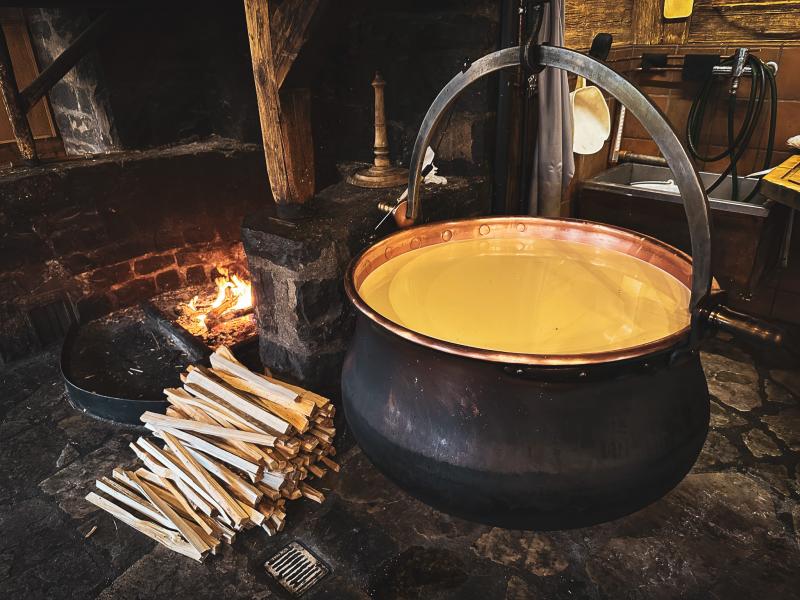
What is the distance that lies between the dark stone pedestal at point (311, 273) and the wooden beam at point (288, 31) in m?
0.68

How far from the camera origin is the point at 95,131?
4445 mm

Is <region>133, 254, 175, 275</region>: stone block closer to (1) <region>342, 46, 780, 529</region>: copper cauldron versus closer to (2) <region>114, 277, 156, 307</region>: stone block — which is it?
(2) <region>114, 277, 156, 307</region>: stone block

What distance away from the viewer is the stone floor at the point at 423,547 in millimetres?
2197

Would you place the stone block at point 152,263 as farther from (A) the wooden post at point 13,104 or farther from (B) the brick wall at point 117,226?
(A) the wooden post at point 13,104

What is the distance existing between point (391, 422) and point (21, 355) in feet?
11.5

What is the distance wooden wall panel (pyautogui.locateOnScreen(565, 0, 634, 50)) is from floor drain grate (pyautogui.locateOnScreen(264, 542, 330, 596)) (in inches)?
138

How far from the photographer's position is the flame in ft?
13.4

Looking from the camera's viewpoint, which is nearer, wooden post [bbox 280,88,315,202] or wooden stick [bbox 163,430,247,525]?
wooden stick [bbox 163,430,247,525]

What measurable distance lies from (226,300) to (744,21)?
14.1 feet

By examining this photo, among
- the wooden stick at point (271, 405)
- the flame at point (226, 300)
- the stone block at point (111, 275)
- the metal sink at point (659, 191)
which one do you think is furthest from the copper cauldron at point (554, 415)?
the stone block at point (111, 275)

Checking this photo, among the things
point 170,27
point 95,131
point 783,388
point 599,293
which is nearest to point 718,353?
point 783,388

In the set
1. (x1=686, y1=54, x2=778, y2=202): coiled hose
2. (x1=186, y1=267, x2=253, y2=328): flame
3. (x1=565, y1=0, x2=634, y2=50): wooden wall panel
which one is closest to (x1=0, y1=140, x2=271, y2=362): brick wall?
(x1=186, y1=267, x2=253, y2=328): flame

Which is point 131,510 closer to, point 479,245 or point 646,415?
point 479,245

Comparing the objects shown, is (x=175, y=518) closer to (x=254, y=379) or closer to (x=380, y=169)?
(x=254, y=379)
